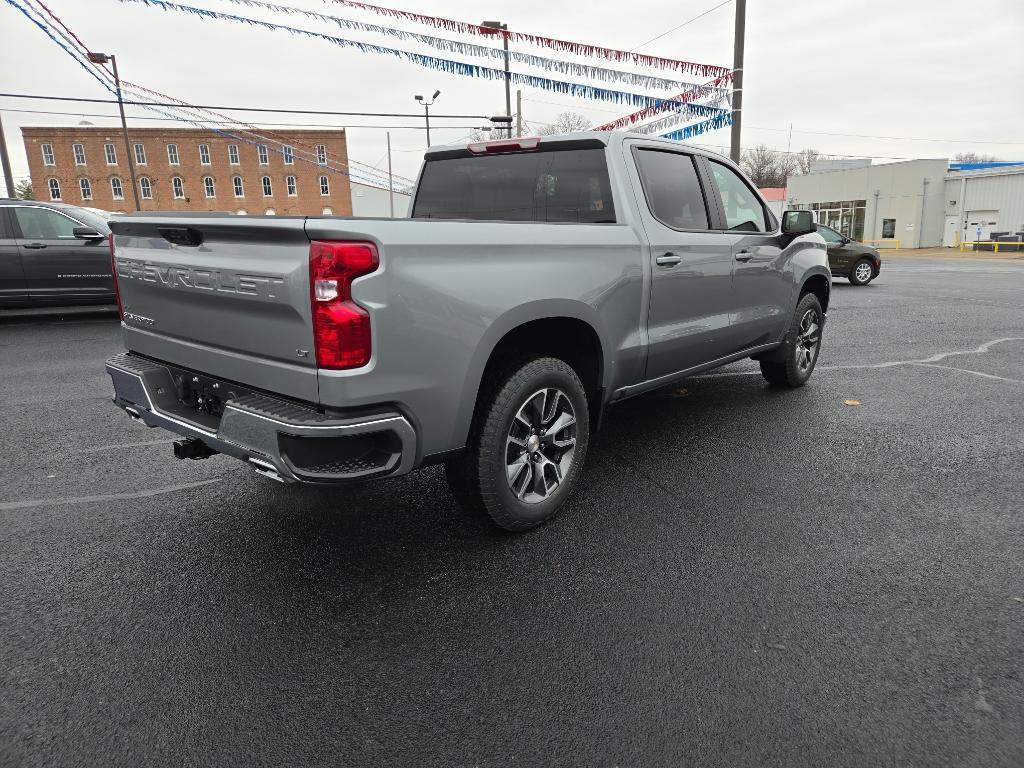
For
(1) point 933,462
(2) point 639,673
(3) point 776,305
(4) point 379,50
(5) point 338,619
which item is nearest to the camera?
(2) point 639,673

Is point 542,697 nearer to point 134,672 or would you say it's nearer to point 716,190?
point 134,672

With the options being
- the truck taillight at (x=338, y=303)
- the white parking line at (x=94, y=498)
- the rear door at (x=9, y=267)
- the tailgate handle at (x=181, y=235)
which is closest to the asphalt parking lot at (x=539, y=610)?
the white parking line at (x=94, y=498)

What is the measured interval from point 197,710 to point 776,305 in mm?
4575

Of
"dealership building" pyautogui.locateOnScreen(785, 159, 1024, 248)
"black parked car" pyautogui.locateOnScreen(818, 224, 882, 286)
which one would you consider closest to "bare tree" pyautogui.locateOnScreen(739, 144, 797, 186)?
"dealership building" pyautogui.locateOnScreen(785, 159, 1024, 248)

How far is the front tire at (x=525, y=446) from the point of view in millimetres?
2998

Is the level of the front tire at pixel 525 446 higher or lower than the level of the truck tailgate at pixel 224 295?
lower

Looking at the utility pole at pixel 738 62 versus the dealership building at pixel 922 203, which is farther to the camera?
the dealership building at pixel 922 203

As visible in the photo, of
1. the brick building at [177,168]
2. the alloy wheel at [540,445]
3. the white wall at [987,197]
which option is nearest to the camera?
the alloy wheel at [540,445]

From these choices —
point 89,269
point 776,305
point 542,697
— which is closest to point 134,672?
point 542,697

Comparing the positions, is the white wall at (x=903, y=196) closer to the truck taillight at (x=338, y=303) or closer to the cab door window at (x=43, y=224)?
the cab door window at (x=43, y=224)

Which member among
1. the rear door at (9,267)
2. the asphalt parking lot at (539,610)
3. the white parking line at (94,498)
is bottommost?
the asphalt parking lot at (539,610)

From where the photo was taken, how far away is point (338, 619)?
8.63ft

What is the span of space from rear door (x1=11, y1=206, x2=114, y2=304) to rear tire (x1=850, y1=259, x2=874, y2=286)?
51.6 feet

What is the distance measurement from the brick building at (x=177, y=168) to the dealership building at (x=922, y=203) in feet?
127
